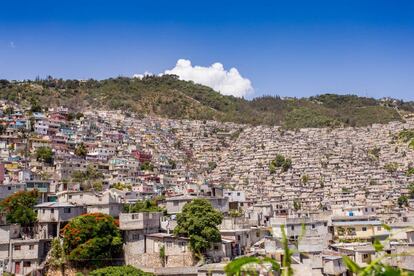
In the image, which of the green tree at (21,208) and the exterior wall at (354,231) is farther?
the exterior wall at (354,231)

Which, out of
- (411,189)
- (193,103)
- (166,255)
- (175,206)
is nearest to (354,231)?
(175,206)

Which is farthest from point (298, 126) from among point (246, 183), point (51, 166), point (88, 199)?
point (88, 199)

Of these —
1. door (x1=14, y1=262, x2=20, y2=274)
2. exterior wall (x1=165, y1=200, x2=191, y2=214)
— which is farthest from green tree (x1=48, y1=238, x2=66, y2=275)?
exterior wall (x1=165, y1=200, x2=191, y2=214)

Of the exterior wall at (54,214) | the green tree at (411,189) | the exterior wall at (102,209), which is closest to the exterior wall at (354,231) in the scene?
the exterior wall at (102,209)

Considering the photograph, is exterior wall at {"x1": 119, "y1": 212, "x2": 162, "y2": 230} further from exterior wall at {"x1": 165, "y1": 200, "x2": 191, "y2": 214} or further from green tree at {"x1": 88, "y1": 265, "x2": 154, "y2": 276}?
exterior wall at {"x1": 165, "y1": 200, "x2": 191, "y2": 214}

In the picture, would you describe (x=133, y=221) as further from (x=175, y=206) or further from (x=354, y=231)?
(x=354, y=231)

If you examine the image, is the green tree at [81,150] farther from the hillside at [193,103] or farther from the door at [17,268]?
the door at [17,268]
